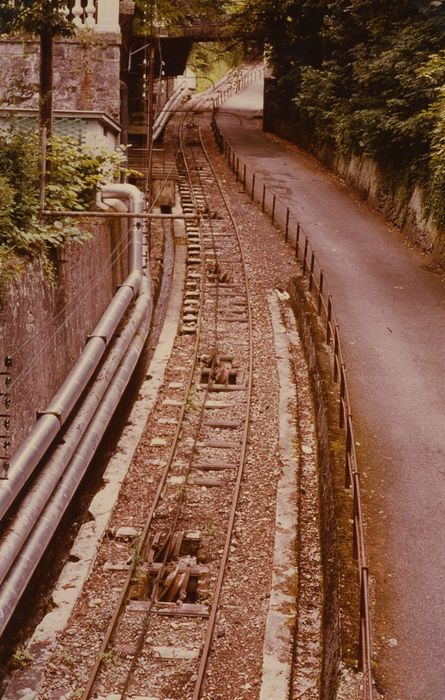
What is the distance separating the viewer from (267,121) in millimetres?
44062

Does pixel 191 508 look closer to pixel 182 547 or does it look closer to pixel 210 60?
pixel 182 547

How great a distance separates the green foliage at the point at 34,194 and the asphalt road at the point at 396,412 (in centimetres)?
600

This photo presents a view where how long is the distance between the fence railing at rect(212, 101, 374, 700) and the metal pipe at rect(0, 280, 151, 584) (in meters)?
4.17

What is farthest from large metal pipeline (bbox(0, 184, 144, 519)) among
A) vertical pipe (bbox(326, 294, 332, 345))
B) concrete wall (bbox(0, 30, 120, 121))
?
vertical pipe (bbox(326, 294, 332, 345))

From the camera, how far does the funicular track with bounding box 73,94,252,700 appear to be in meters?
9.38

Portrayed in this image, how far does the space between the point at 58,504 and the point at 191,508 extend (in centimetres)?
253

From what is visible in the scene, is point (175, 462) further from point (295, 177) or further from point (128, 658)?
point (295, 177)

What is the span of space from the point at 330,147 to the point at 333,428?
79.4 ft

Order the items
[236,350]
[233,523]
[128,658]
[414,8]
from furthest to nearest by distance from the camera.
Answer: [414,8] < [236,350] < [233,523] < [128,658]

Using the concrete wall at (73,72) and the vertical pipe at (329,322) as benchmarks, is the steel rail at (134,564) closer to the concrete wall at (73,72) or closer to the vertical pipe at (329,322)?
the vertical pipe at (329,322)

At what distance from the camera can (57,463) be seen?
1105 cm

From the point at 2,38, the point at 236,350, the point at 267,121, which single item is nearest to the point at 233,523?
the point at 236,350

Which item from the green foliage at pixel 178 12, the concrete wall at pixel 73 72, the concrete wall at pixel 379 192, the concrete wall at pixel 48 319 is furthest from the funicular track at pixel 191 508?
the green foliage at pixel 178 12

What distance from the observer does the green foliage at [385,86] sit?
69.5ft
